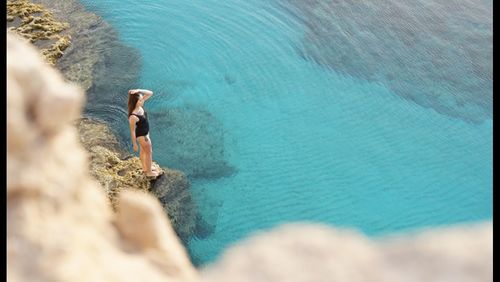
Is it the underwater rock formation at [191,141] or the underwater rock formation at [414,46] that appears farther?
the underwater rock formation at [414,46]

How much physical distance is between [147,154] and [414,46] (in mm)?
5807

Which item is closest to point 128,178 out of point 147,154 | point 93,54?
point 147,154

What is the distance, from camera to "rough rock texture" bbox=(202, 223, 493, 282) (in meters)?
1.71

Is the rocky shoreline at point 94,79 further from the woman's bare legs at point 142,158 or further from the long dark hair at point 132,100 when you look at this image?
the long dark hair at point 132,100

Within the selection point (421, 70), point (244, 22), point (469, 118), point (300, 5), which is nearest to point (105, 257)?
point (469, 118)

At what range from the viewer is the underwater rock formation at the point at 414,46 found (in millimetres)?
10810

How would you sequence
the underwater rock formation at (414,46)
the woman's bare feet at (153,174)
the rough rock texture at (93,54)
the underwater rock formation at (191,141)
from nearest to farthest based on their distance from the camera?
the woman's bare feet at (153,174)
the underwater rock formation at (191,141)
the underwater rock formation at (414,46)
the rough rock texture at (93,54)

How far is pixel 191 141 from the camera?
1015 centimetres

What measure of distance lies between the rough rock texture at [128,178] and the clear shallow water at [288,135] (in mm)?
253

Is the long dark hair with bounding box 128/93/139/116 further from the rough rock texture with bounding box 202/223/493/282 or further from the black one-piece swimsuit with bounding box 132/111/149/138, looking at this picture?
the rough rock texture with bounding box 202/223/493/282

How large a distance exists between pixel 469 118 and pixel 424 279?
9.01 meters

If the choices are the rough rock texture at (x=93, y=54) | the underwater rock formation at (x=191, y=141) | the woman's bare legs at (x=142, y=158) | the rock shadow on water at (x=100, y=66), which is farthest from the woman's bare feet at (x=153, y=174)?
the rough rock texture at (x=93, y=54)

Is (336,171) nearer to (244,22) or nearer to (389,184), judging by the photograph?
(389,184)

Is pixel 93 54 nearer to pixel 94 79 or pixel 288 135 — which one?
pixel 94 79
